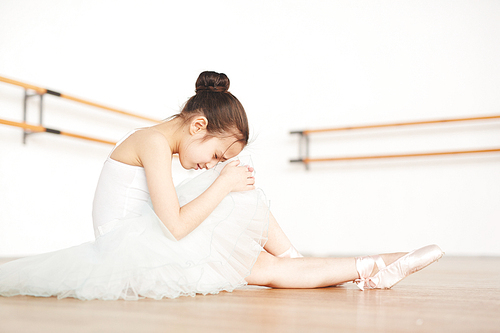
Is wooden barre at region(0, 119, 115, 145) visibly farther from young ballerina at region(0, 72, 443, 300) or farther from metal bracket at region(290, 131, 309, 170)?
metal bracket at region(290, 131, 309, 170)

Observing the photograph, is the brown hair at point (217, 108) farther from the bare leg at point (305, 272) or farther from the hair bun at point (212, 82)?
the bare leg at point (305, 272)

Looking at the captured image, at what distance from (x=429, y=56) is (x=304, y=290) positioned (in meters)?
2.17

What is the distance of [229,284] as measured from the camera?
90 centimetres

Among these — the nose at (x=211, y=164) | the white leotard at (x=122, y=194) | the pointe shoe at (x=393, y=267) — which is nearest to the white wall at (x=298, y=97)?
the white leotard at (x=122, y=194)

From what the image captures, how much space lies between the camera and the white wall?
2174 mm

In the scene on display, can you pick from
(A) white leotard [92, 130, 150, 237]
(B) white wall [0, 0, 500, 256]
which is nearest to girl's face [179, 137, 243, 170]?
(A) white leotard [92, 130, 150, 237]

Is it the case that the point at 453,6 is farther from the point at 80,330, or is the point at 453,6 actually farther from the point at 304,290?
the point at 80,330

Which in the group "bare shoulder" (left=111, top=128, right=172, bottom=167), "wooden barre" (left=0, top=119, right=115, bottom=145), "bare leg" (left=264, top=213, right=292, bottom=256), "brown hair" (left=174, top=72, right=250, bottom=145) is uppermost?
"wooden barre" (left=0, top=119, right=115, bottom=145)

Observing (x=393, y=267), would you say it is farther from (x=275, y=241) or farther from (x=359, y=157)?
(x=359, y=157)

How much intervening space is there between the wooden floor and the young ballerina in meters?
0.04

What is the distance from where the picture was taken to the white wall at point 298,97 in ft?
7.13

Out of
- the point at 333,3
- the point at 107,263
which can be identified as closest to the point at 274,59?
the point at 333,3

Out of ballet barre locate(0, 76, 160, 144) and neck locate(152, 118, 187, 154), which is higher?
ballet barre locate(0, 76, 160, 144)

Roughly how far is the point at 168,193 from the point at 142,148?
116 mm
